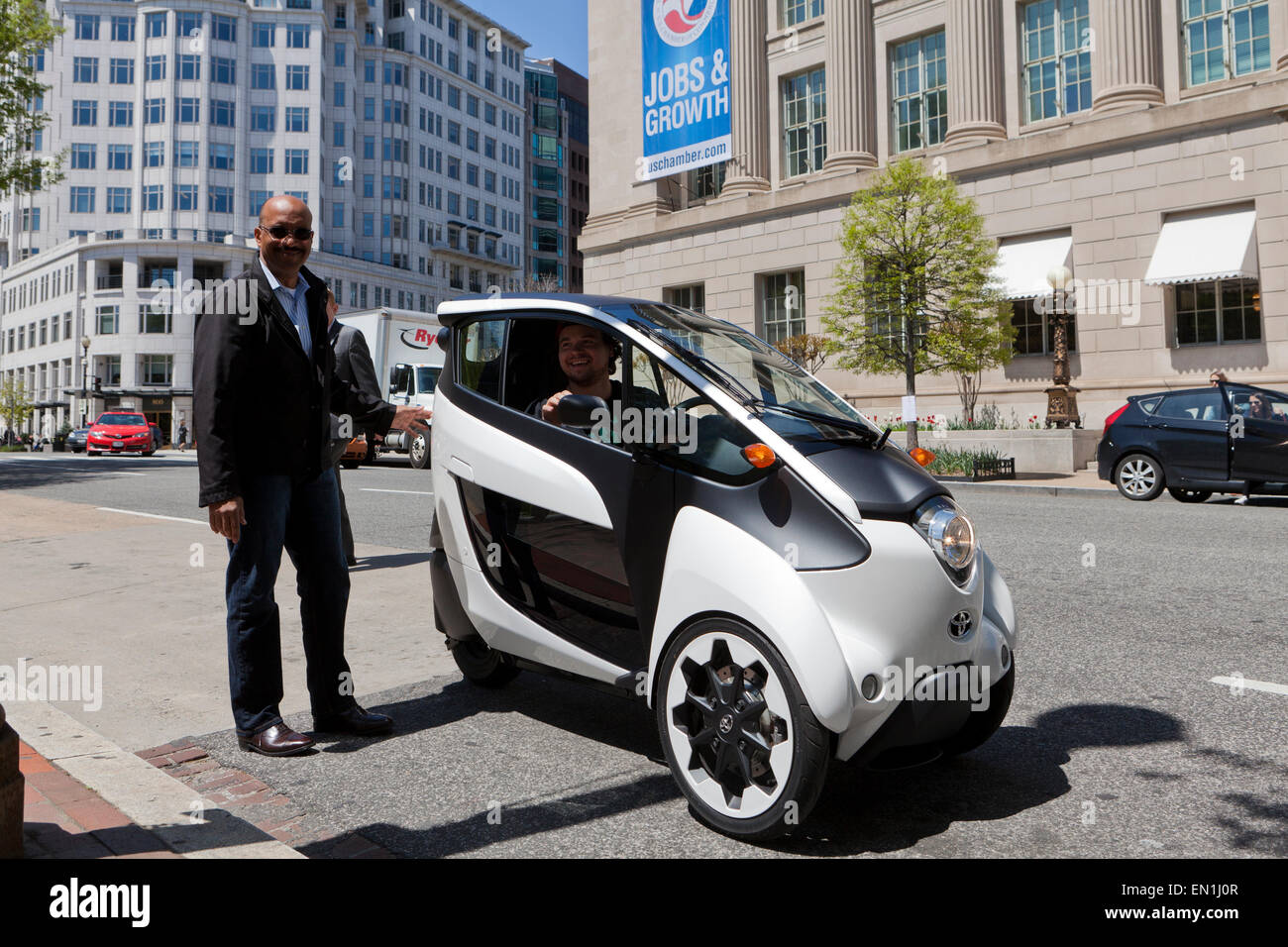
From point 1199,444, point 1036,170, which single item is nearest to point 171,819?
point 1199,444

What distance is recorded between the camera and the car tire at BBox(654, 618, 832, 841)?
2977 mm

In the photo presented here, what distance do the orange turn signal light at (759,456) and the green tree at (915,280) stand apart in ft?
65.5

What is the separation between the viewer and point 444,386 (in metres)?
4.53

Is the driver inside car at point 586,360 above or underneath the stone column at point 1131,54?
underneath

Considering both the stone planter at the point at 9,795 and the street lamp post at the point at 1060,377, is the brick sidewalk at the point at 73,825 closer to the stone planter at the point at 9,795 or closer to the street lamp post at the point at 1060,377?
the stone planter at the point at 9,795

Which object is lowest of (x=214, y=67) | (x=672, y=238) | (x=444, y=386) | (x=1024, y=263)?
(x=444, y=386)

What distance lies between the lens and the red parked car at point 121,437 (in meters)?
38.7

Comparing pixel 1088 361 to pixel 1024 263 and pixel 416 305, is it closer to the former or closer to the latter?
pixel 1024 263

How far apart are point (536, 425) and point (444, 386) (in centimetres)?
75

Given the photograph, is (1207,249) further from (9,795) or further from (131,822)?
(9,795)

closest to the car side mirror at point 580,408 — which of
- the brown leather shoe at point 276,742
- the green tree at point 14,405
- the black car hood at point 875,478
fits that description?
the black car hood at point 875,478

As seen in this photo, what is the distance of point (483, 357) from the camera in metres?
4.40

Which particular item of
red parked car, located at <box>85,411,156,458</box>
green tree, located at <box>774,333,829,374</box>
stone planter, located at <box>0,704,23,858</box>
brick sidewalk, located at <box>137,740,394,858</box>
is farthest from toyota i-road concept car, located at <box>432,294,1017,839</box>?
red parked car, located at <box>85,411,156,458</box>
